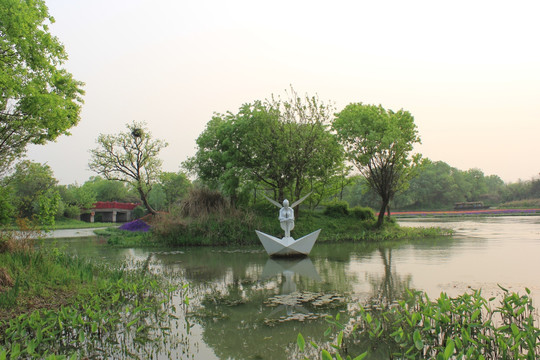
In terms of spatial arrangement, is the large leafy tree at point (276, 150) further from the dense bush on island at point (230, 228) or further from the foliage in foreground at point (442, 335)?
the foliage in foreground at point (442, 335)

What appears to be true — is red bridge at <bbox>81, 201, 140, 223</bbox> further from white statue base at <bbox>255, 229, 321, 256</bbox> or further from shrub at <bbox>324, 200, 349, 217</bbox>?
white statue base at <bbox>255, 229, 321, 256</bbox>

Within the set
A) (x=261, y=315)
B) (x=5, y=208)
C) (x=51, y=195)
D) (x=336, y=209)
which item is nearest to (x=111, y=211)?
(x=336, y=209)

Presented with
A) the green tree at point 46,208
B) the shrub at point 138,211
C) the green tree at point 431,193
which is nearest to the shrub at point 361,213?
the green tree at point 46,208

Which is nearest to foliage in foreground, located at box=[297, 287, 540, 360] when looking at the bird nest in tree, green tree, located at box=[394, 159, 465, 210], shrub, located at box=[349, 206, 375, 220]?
the bird nest in tree

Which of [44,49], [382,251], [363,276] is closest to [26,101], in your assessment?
[44,49]

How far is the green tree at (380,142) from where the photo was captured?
2449 centimetres

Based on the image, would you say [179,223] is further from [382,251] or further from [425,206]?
[425,206]

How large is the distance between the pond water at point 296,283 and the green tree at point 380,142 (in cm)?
792

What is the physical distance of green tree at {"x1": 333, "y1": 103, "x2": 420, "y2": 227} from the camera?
2449 centimetres

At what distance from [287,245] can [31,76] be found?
10.3m

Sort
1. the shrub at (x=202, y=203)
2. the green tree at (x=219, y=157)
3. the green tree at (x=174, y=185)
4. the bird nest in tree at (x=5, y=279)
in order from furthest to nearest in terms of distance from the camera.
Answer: the green tree at (x=174, y=185), the green tree at (x=219, y=157), the shrub at (x=202, y=203), the bird nest in tree at (x=5, y=279)

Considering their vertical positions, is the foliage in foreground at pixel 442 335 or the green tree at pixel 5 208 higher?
the green tree at pixel 5 208

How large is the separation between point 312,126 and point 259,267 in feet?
44.7

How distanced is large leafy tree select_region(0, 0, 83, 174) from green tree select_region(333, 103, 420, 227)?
17058 mm
